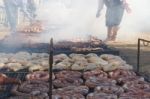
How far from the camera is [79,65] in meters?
9.13

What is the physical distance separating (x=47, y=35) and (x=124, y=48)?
110 inches

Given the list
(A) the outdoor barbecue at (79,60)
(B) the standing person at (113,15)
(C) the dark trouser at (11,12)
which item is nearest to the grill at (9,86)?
(A) the outdoor barbecue at (79,60)

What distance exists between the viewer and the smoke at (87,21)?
15.7m

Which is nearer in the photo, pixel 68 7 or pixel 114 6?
pixel 114 6

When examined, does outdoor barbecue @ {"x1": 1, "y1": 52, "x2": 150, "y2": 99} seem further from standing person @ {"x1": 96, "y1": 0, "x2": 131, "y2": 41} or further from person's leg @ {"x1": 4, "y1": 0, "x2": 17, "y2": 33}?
person's leg @ {"x1": 4, "y1": 0, "x2": 17, "y2": 33}

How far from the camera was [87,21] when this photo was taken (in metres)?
18.4

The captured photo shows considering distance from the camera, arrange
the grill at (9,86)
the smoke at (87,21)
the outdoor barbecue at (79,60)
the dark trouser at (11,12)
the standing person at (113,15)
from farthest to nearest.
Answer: the dark trouser at (11,12) → the smoke at (87,21) → the standing person at (113,15) → the outdoor barbecue at (79,60) → the grill at (9,86)

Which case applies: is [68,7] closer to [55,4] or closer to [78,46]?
[55,4]

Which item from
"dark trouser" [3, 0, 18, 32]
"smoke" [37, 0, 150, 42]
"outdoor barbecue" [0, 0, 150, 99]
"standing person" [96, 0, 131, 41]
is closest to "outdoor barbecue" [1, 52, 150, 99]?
"outdoor barbecue" [0, 0, 150, 99]

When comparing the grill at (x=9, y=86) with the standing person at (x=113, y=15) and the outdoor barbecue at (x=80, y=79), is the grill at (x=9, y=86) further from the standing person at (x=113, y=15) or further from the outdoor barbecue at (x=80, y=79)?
the standing person at (x=113, y=15)

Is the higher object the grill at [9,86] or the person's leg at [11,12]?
the person's leg at [11,12]

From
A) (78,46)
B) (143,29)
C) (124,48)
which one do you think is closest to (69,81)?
(78,46)

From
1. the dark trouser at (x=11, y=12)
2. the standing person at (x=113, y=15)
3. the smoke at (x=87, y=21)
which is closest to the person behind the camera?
the standing person at (x=113, y=15)

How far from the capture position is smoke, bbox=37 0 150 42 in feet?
51.6
